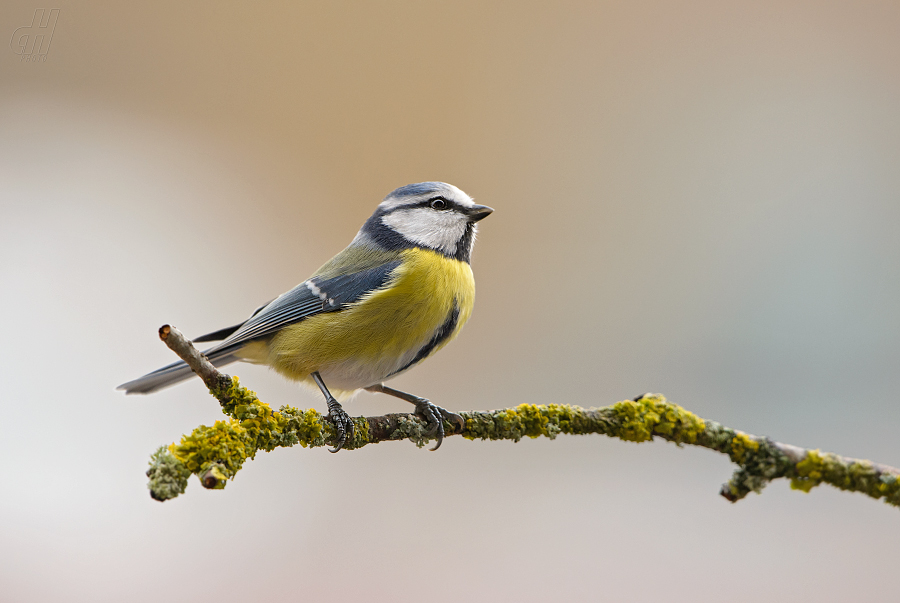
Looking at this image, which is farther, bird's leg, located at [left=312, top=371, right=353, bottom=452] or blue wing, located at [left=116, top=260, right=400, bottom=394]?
blue wing, located at [left=116, top=260, right=400, bottom=394]

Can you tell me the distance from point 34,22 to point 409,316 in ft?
6.00

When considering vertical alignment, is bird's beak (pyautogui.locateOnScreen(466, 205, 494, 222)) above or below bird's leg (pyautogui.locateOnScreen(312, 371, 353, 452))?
above

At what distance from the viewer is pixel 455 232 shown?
4.09 ft

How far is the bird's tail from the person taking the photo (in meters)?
1.16

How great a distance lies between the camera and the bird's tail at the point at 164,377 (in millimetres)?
1157

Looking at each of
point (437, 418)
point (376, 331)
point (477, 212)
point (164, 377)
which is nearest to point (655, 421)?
point (437, 418)

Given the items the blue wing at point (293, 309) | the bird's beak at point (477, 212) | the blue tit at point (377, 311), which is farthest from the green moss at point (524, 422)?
the bird's beak at point (477, 212)

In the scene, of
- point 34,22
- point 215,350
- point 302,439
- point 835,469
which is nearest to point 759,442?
point 835,469

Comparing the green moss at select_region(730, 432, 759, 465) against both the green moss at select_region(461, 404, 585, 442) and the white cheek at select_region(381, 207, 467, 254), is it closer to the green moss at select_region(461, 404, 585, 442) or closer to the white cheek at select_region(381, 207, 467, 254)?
the green moss at select_region(461, 404, 585, 442)

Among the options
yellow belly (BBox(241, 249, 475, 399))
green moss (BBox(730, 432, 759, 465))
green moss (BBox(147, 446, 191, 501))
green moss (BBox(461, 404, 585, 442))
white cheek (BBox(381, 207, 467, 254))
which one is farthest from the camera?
white cheek (BBox(381, 207, 467, 254))

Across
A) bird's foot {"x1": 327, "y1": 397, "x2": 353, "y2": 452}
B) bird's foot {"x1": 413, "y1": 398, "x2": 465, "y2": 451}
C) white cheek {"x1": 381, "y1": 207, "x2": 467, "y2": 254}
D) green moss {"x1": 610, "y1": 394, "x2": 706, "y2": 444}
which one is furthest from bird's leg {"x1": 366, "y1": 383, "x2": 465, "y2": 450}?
white cheek {"x1": 381, "y1": 207, "x2": 467, "y2": 254}

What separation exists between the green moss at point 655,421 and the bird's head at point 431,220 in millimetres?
531

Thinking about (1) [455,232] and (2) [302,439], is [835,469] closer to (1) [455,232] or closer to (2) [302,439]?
(2) [302,439]

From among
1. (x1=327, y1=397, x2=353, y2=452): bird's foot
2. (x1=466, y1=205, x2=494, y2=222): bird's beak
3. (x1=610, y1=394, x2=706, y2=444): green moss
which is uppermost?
(x1=466, y1=205, x2=494, y2=222): bird's beak
